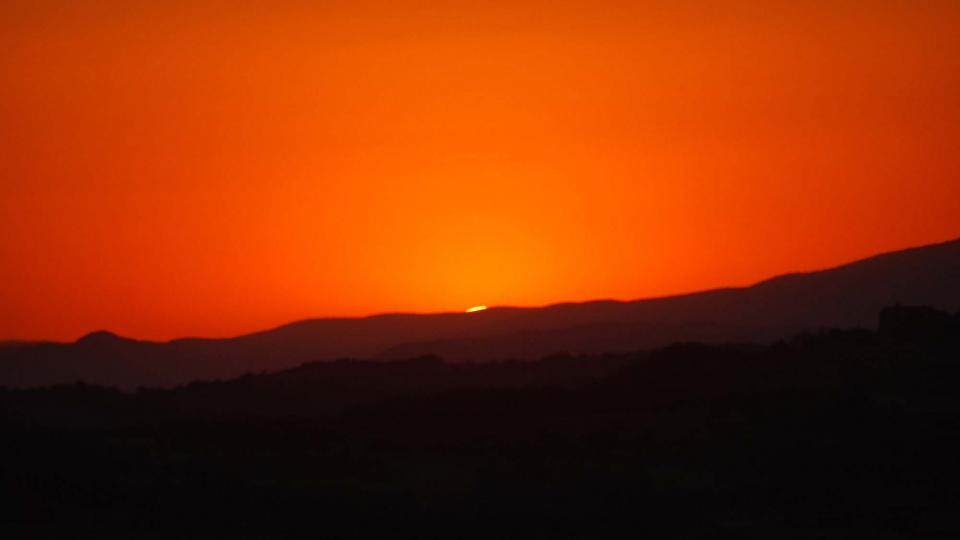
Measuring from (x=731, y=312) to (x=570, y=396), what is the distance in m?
48.1

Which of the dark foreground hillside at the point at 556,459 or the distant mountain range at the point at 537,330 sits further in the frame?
the distant mountain range at the point at 537,330

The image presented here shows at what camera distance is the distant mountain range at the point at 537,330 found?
225ft

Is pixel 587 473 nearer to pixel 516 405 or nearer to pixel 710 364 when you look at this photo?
pixel 516 405

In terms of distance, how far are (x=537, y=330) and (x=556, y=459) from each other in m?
47.5

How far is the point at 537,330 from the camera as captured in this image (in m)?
74.6

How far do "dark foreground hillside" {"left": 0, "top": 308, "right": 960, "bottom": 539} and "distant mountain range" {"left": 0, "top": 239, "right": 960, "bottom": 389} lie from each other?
31.6 meters

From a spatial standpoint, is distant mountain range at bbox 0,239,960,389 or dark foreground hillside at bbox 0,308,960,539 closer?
dark foreground hillside at bbox 0,308,960,539

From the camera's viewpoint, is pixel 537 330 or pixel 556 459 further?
pixel 537 330

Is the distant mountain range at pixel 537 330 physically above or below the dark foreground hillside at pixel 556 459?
above

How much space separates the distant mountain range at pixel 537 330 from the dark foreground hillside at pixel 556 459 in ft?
104

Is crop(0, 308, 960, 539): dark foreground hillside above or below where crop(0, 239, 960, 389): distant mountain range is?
below

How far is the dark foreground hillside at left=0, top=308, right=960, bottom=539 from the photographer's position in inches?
969

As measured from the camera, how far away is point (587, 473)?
26.6m

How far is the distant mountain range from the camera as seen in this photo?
225 feet
